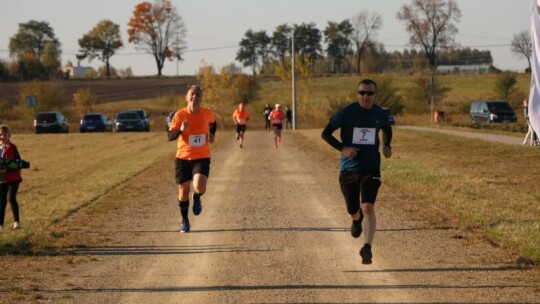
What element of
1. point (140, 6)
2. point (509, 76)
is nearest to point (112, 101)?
point (140, 6)

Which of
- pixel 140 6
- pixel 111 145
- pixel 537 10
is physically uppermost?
pixel 140 6

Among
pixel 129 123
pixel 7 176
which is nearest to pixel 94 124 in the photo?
pixel 129 123

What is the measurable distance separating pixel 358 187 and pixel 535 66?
2.61 meters

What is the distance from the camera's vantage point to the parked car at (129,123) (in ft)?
200

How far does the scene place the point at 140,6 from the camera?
124812 mm

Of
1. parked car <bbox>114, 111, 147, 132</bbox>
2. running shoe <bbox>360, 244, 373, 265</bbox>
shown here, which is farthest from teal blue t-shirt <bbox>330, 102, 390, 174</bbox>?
parked car <bbox>114, 111, 147, 132</bbox>

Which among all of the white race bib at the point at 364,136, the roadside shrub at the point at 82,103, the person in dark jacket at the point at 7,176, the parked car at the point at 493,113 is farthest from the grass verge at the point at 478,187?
the roadside shrub at the point at 82,103

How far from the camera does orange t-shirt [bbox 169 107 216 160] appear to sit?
12.1 meters

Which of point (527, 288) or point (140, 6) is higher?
point (140, 6)

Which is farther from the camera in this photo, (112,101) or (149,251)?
(112,101)

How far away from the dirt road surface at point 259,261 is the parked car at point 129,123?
1785 inches

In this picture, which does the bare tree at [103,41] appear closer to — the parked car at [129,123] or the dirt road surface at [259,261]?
the parked car at [129,123]

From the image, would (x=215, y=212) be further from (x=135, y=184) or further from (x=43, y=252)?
(x=135, y=184)

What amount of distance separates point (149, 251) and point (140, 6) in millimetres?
116966
